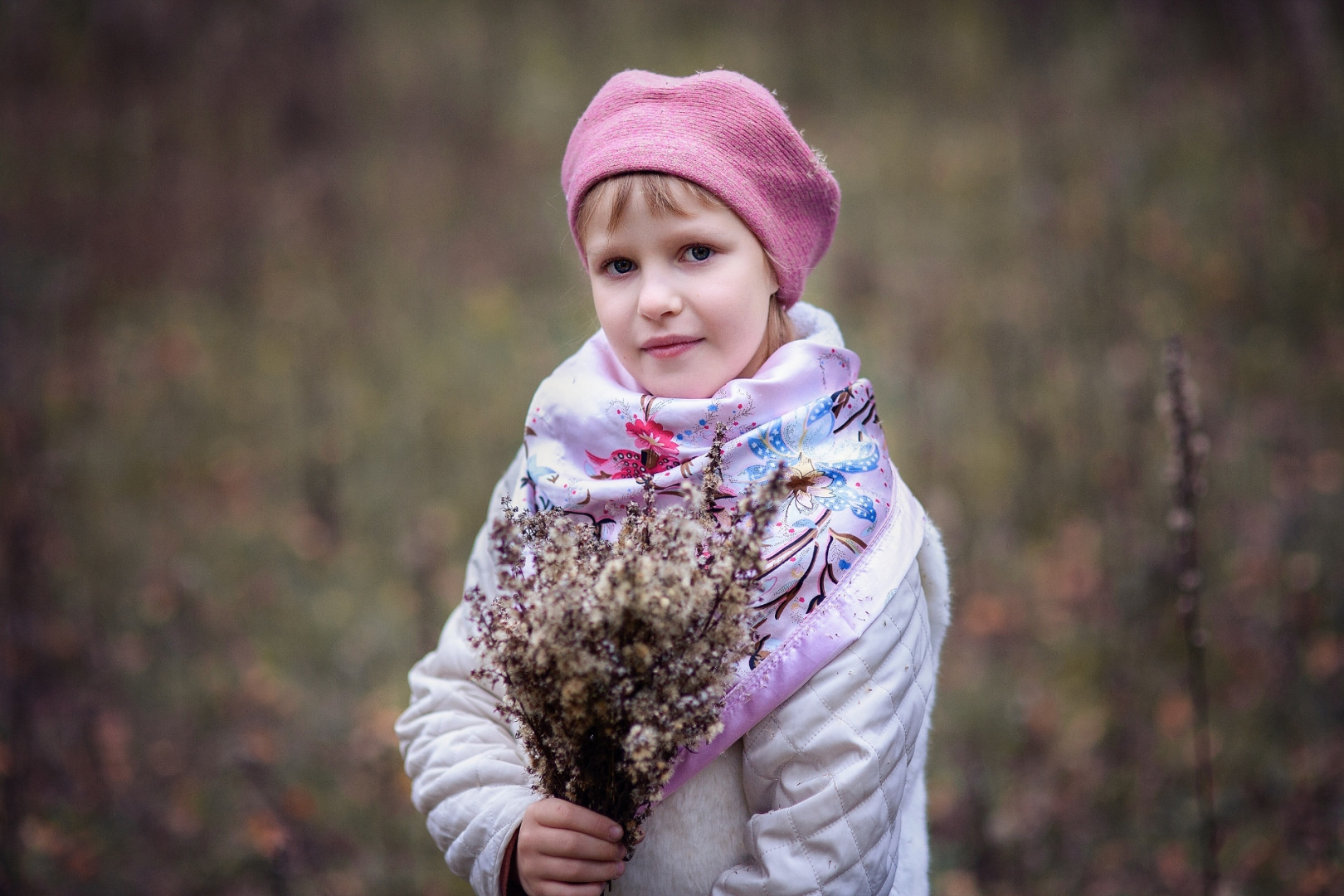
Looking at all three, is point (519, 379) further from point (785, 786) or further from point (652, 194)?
point (785, 786)

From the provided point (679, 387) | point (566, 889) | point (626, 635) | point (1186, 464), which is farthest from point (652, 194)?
point (1186, 464)

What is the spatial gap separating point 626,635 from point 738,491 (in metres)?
0.37

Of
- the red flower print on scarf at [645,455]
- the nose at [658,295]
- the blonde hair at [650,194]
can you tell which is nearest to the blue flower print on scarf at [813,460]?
the red flower print on scarf at [645,455]

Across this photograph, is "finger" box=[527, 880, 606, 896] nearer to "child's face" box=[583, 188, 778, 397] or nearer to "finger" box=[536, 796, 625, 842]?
"finger" box=[536, 796, 625, 842]

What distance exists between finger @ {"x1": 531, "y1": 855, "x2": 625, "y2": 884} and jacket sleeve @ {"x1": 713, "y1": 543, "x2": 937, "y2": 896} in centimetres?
16

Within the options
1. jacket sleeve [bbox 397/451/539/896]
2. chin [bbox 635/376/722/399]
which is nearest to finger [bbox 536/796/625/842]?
jacket sleeve [bbox 397/451/539/896]

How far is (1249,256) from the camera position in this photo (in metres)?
4.75

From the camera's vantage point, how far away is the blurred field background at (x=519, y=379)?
10.1 feet

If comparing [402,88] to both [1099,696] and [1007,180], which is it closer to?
[1007,180]

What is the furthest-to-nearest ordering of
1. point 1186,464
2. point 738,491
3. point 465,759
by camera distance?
point 1186,464
point 465,759
point 738,491

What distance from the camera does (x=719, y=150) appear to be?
1439mm

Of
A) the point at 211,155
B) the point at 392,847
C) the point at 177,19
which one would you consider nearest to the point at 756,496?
the point at 392,847

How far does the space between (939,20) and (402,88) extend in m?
3.70

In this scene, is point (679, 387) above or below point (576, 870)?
above
